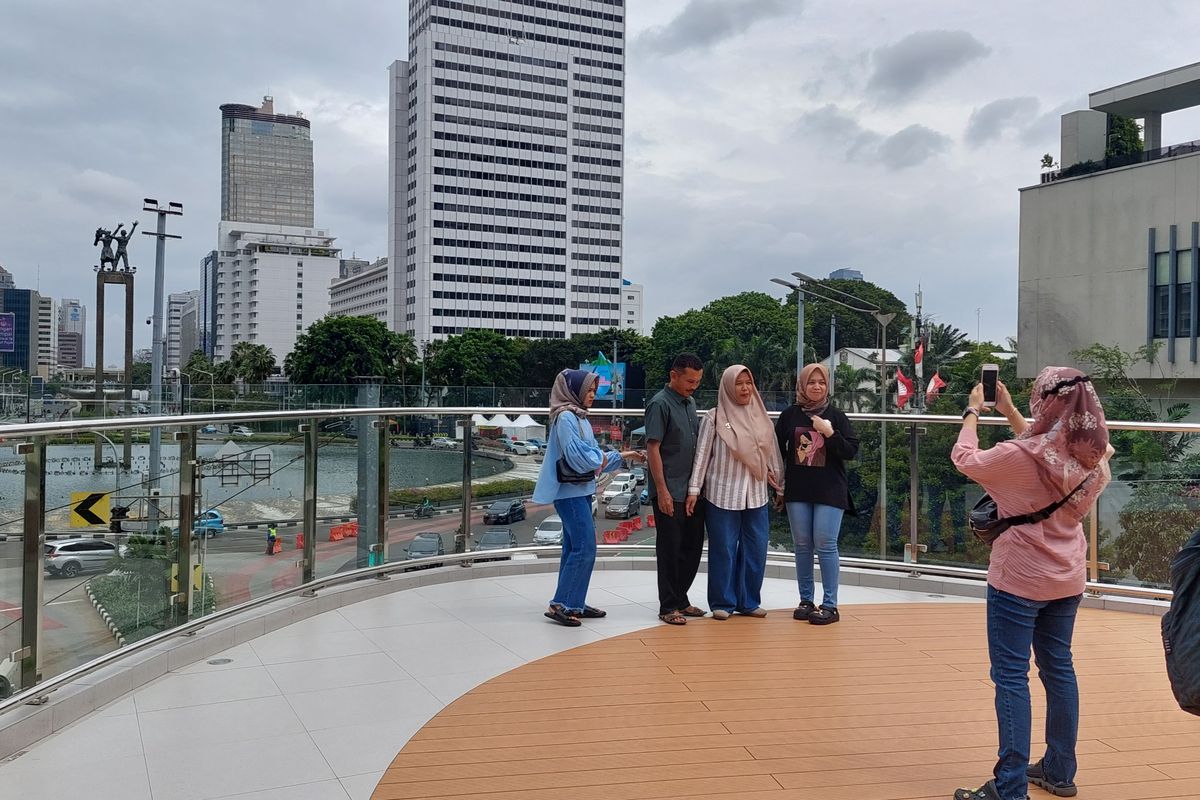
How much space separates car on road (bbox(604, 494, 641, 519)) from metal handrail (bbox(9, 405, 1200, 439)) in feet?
2.15

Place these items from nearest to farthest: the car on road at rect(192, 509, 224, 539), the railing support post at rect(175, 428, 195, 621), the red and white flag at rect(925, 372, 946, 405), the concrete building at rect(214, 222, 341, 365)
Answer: the railing support post at rect(175, 428, 195, 621) < the car on road at rect(192, 509, 224, 539) < the red and white flag at rect(925, 372, 946, 405) < the concrete building at rect(214, 222, 341, 365)

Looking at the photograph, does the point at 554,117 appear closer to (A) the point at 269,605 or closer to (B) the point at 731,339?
(B) the point at 731,339

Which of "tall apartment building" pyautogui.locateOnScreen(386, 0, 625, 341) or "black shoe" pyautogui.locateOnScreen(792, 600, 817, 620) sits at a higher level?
"tall apartment building" pyautogui.locateOnScreen(386, 0, 625, 341)

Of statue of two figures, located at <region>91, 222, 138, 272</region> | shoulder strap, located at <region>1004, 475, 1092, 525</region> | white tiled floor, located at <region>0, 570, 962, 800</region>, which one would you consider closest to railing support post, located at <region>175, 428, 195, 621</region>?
white tiled floor, located at <region>0, 570, 962, 800</region>

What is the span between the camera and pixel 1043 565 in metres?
3.27

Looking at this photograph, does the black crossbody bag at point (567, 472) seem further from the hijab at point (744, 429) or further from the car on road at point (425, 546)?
the car on road at point (425, 546)

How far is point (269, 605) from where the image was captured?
5.73 metres

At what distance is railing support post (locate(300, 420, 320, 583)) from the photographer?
5789mm

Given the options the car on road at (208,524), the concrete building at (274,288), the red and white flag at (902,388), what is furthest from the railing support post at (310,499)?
the concrete building at (274,288)

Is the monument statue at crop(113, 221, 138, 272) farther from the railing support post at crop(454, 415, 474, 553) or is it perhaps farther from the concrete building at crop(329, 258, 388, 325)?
the concrete building at crop(329, 258, 388, 325)

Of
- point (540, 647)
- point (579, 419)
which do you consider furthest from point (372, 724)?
point (579, 419)

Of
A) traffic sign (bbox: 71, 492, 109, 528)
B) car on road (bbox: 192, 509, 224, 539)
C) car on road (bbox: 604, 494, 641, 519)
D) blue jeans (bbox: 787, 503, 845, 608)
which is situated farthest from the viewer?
car on road (bbox: 604, 494, 641, 519)

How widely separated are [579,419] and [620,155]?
140761 millimetres

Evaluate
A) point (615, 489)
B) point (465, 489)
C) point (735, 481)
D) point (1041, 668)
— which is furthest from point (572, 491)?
point (1041, 668)
